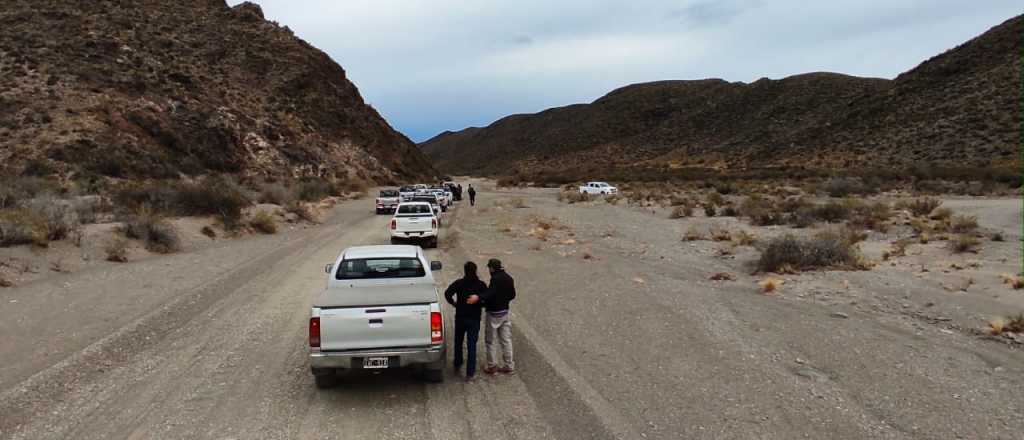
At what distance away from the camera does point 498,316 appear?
7.71 metres

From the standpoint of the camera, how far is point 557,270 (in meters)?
16.5

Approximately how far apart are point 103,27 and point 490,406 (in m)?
60.6

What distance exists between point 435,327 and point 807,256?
1116 centimetres

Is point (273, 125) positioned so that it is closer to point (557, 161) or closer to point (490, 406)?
point (490, 406)

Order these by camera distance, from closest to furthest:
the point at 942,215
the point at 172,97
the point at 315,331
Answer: the point at 315,331 < the point at 942,215 < the point at 172,97

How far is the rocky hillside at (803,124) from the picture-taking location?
58.2m

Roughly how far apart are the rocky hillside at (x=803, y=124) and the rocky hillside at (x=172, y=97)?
140 feet

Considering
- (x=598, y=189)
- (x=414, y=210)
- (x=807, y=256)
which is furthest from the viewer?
(x=598, y=189)

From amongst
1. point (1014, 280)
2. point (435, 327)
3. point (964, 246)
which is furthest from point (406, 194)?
point (435, 327)

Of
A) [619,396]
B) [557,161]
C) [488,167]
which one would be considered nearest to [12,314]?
[619,396]

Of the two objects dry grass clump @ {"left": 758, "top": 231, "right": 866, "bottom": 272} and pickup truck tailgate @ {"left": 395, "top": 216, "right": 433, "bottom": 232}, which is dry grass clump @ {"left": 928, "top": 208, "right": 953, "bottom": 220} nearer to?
dry grass clump @ {"left": 758, "top": 231, "right": 866, "bottom": 272}

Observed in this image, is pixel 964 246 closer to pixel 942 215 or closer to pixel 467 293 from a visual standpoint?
pixel 942 215

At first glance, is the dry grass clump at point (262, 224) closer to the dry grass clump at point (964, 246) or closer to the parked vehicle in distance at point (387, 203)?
the parked vehicle in distance at point (387, 203)

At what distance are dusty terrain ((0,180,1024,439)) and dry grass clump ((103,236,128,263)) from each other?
53 cm
